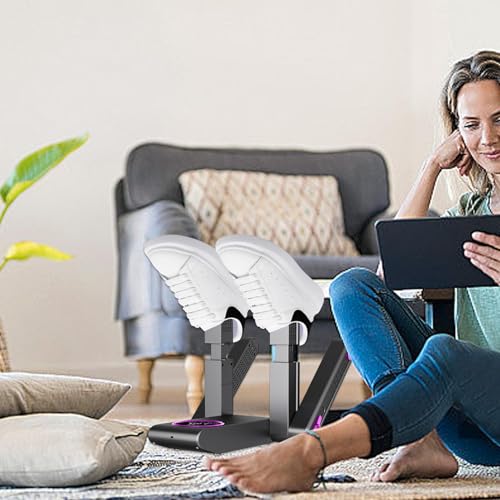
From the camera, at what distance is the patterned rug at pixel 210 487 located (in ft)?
5.68

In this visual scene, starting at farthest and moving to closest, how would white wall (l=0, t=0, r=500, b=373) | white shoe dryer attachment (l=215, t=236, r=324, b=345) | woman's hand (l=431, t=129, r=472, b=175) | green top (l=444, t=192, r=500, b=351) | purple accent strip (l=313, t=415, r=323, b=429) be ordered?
1. white wall (l=0, t=0, r=500, b=373)
2. purple accent strip (l=313, t=415, r=323, b=429)
3. white shoe dryer attachment (l=215, t=236, r=324, b=345)
4. woman's hand (l=431, t=129, r=472, b=175)
5. green top (l=444, t=192, r=500, b=351)

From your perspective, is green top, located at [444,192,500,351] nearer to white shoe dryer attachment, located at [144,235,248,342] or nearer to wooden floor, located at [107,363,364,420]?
white shoe dryer attachment, located at [144,235,248,342]

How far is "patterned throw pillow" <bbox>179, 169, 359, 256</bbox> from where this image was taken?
4191 mm

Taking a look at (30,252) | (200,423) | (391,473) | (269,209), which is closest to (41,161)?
(30,252)

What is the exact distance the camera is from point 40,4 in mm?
4754

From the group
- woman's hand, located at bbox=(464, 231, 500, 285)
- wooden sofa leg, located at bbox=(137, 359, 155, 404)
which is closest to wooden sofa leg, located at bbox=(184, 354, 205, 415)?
wooden sofa leg, located at bbox=(137, 359, 155, 404)

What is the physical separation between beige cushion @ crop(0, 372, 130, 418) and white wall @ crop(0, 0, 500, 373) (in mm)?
2456

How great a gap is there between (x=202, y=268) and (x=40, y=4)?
8.72 ft

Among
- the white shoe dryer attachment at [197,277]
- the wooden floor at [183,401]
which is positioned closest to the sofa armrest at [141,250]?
the wooden floor at [183,401]

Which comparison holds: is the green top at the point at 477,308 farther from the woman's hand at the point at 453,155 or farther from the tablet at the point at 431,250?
the tablet at the point at 431,250

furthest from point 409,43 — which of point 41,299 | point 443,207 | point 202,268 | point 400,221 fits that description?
point 400,221

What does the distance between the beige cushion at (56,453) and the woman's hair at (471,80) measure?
0.85m

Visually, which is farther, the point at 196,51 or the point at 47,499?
the point at 196,51

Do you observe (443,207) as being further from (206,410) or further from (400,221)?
(400,221)
